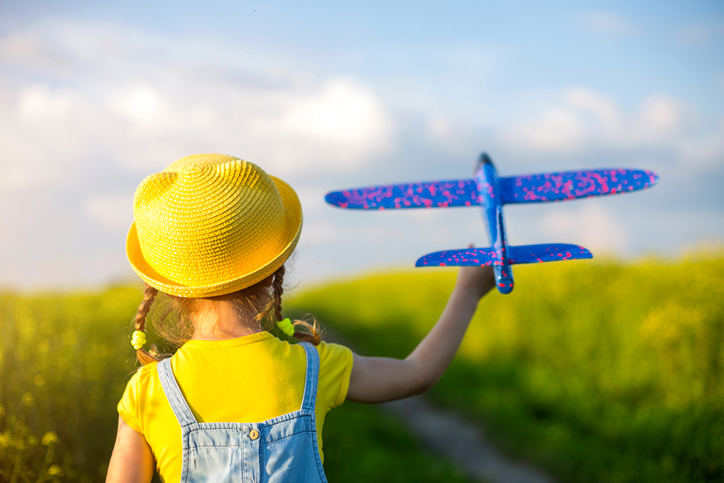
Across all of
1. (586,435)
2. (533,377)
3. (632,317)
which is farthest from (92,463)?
(632,317)

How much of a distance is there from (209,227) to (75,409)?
2.35 meters

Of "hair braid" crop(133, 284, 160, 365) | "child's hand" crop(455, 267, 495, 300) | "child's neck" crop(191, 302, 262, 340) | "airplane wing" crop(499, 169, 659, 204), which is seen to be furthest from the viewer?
"airplane wing" crop(499, 169, 659, 204)

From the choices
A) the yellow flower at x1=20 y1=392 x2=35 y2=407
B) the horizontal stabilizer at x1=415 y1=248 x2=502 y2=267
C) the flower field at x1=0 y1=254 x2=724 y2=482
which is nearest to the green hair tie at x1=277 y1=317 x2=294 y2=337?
the horizontal stabilizer at x1=415 y1=248 x2=502 y2=267

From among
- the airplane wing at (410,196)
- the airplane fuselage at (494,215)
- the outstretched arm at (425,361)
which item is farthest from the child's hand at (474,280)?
the airplane wing at (410,196)

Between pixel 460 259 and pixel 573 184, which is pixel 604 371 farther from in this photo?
pixel 460 259

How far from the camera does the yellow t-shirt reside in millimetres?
1583

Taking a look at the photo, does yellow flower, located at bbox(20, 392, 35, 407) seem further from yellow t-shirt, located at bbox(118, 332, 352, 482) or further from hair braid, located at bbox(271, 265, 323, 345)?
hair braid, located at bbox(271, 265, 323, 345)

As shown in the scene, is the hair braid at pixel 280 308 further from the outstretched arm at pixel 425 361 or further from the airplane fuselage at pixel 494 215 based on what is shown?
the airplane fuselage at pixel 494 215

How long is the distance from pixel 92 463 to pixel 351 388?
2218 mm

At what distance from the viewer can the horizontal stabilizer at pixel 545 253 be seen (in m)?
1.88

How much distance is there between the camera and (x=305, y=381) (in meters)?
1.67

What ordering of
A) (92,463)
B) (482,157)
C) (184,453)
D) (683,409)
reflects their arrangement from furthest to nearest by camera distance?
(683,409) < (92,463) < (482,157) < (184,453)

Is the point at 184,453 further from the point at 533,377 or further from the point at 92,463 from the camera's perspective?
the point at 533,377

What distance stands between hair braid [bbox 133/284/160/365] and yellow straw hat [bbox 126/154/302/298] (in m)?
0.13
